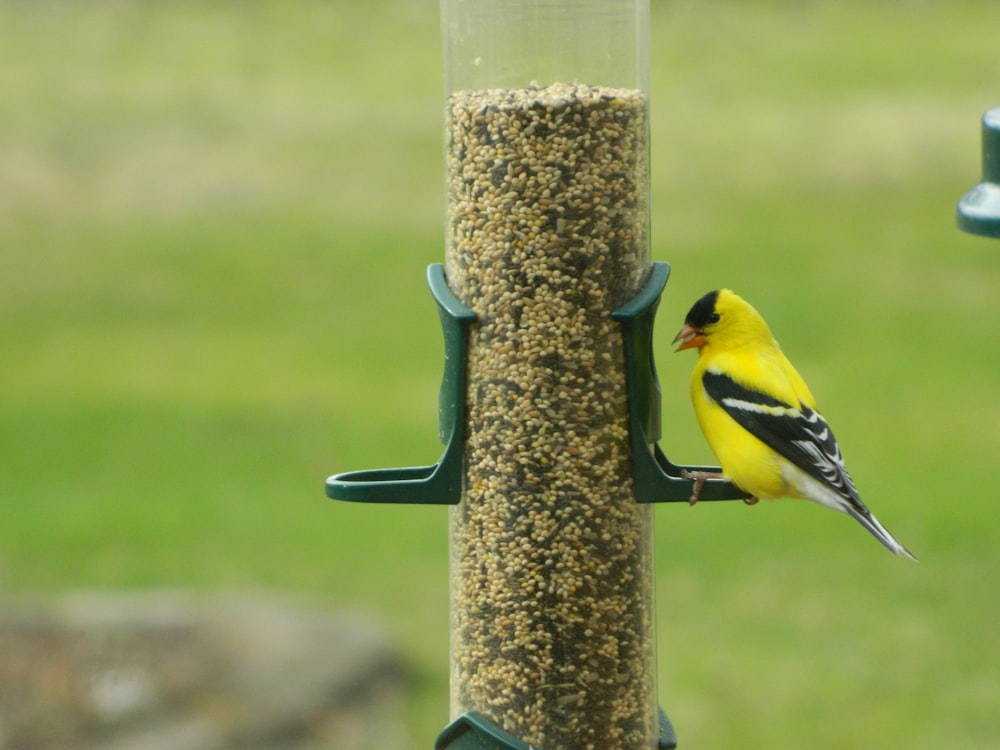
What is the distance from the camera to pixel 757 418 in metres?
3.93

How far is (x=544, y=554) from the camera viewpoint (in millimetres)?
3305

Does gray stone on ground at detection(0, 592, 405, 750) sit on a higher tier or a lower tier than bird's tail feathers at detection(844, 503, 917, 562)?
lower

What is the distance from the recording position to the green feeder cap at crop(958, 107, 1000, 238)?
3146mm

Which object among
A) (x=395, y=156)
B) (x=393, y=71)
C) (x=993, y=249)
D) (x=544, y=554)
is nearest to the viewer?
(x=544, y=554)

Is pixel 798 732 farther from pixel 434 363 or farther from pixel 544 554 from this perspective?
pixel 434 363

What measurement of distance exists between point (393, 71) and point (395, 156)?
1.97m

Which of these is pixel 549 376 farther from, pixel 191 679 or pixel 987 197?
pixel 191 679

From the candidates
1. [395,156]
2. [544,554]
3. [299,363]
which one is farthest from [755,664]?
[395,156]

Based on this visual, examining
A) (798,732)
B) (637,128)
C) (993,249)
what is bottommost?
(798,732)

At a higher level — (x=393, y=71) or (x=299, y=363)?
(x=393, y=71)

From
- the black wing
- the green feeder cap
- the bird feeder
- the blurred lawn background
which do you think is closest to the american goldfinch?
the black wing

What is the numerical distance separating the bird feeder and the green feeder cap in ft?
2.09

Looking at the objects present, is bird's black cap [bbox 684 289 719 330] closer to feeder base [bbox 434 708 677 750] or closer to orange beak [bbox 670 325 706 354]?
orange beak [bbox 670 325 706 354]

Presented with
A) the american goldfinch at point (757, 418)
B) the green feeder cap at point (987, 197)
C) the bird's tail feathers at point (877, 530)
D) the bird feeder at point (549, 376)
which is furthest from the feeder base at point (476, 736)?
the green feeder cap at point (987, 197)
